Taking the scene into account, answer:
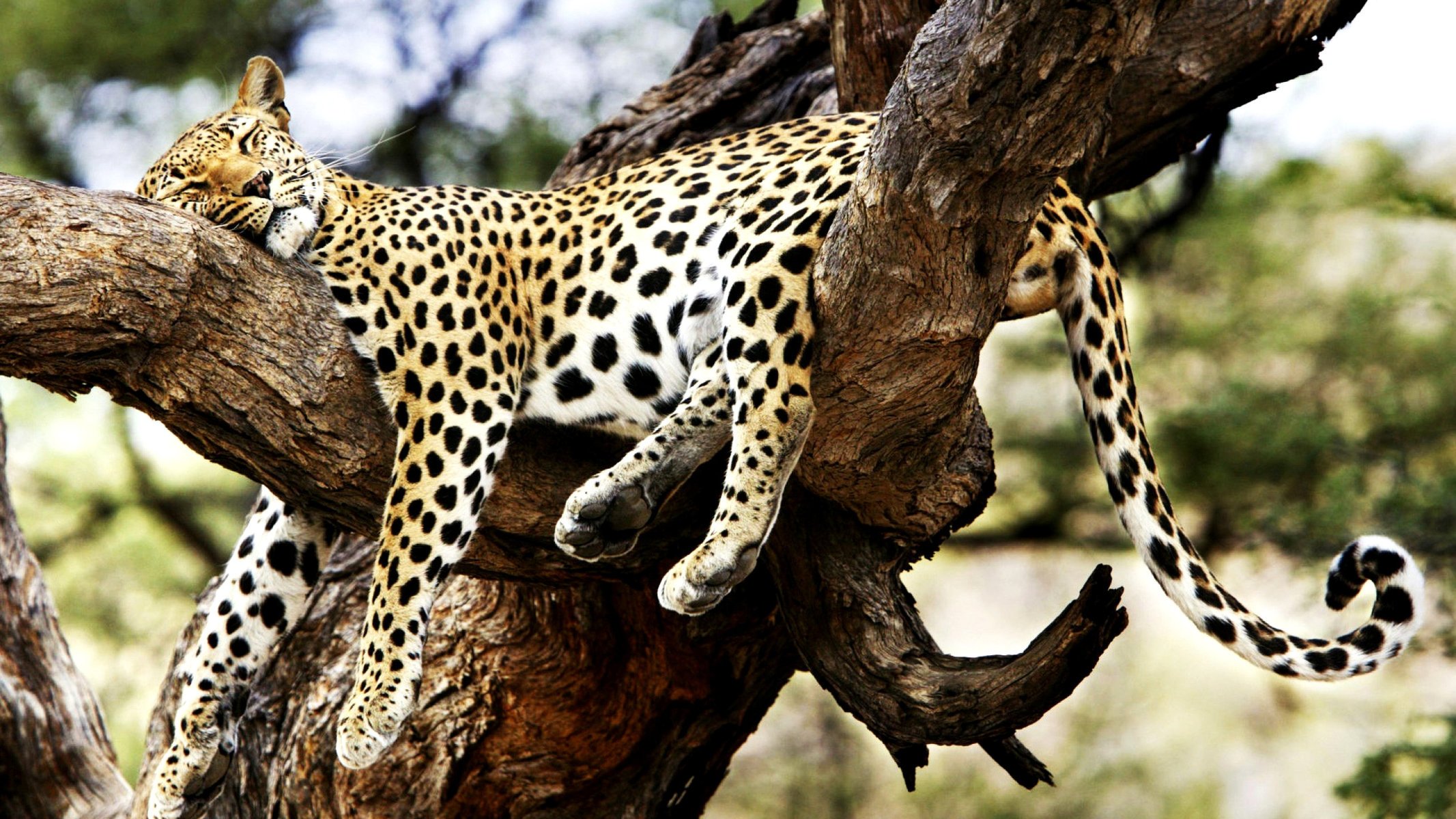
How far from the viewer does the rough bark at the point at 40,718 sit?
21.6 feet

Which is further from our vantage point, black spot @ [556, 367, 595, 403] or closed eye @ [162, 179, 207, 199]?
black spot @ [556, 367, 595, 403]

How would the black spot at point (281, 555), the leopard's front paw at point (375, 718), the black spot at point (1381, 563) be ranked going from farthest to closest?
the black spot at point (281, 555) < the leopard's front paw at point (375, 718) < the black spot at point (1381, 563)

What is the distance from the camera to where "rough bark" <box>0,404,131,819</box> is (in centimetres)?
660

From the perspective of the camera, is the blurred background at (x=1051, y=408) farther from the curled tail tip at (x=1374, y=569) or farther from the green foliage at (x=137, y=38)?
the curled tail tip at (x=1374, y=569)

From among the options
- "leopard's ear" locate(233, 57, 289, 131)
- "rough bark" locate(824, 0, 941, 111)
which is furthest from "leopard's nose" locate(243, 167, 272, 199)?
"rough bark" locate(824, 0, 941, 111)

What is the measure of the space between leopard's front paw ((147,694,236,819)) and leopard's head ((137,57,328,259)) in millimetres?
1826

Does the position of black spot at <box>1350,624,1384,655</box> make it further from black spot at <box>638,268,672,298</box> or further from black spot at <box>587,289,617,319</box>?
black spot at <box>587,289,617,319</box>

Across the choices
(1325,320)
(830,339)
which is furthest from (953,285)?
(1325,320)

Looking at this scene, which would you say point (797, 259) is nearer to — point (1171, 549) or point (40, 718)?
point (1171, 549)

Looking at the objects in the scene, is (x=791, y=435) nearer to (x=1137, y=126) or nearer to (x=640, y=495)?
(x=640, y=495)

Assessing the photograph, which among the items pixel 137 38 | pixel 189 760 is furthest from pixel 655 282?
pixel 137 38

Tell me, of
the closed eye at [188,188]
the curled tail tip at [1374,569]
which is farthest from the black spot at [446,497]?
the curled tail tip at [1374,569]

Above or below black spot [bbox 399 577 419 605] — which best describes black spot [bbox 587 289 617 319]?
above

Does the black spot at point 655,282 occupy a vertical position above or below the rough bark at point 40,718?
above
